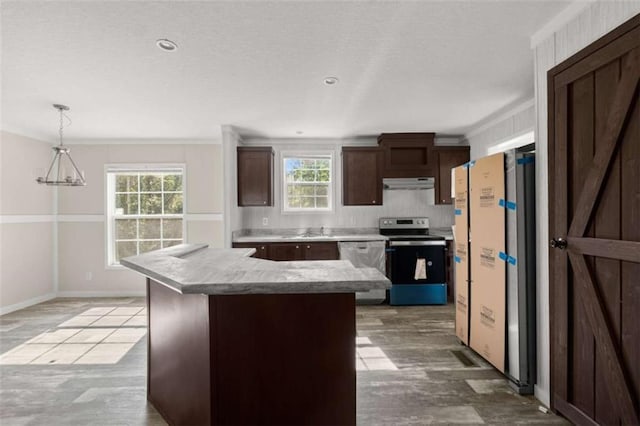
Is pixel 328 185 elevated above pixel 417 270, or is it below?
above

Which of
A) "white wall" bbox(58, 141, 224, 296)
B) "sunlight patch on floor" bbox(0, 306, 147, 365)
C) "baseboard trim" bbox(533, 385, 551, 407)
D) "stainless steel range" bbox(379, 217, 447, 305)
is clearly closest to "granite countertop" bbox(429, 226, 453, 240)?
"stainless steel range" bbox(379, 217, 447, 305)

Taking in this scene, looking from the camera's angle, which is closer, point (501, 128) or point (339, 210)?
point (501, 128)

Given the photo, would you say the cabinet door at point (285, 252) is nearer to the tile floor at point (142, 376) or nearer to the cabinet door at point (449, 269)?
the tile floor at point (142, 376)

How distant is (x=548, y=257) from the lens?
88.3 inches

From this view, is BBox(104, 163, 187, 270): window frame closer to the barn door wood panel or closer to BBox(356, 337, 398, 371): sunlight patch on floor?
BBox(356, 337, 398, 371): sunlight patch on floor

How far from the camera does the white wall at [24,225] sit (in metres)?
4.47

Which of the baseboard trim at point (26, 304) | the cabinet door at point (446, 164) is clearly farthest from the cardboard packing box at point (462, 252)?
the baseboard trim at point (26, 304)

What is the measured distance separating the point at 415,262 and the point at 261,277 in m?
3.52

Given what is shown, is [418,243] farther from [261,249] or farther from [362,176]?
[261,249]

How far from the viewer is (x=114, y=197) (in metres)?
5.52

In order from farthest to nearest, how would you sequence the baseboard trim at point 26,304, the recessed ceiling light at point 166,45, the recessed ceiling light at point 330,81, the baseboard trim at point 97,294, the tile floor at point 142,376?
the baseboard trim at point 97,294
the baseboard trim at point 26,304
the recessed ceiling light at point 330,81
the recessed ceiling light at point 166,45
the tile floor at point 142,376

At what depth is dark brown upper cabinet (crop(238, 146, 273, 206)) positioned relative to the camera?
16.5ft

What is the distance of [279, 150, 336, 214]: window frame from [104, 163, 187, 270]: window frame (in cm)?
155

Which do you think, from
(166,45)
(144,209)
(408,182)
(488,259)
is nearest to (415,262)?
(408,182)
